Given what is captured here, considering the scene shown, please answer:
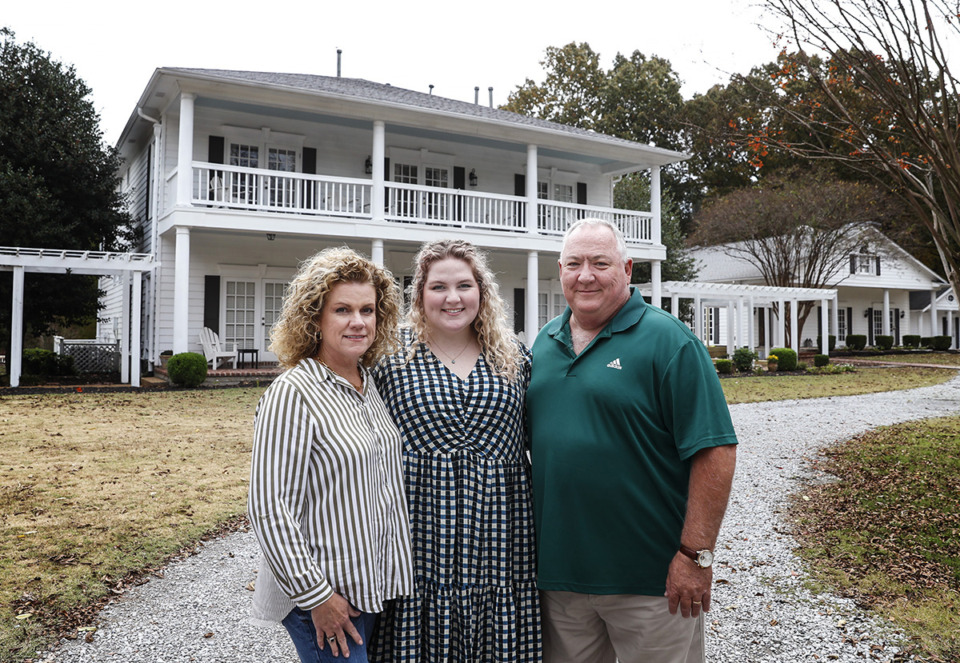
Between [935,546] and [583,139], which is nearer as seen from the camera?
[935,546]

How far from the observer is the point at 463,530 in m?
2.16

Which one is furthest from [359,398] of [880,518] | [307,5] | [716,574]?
[307,5]

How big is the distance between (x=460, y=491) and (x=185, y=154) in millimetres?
12664

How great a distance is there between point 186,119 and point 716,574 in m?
12.5

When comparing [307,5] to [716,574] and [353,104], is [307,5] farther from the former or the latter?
[716,574]

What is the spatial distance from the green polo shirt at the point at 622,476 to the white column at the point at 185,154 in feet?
41.3

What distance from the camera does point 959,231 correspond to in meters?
5.78

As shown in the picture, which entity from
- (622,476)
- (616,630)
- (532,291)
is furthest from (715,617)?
(532,291)

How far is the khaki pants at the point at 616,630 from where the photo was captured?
2182 millimetres

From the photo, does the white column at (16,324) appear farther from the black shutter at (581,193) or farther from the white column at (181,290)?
the black shutter at (581,193)

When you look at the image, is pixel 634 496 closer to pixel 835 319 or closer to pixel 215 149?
pixel 215 149

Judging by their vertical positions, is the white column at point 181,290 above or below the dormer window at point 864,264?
below

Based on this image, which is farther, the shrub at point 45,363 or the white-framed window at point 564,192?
the white-framed window at point 564,192

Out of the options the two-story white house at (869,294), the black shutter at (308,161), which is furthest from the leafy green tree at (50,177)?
the two-story white house at (869,294)
